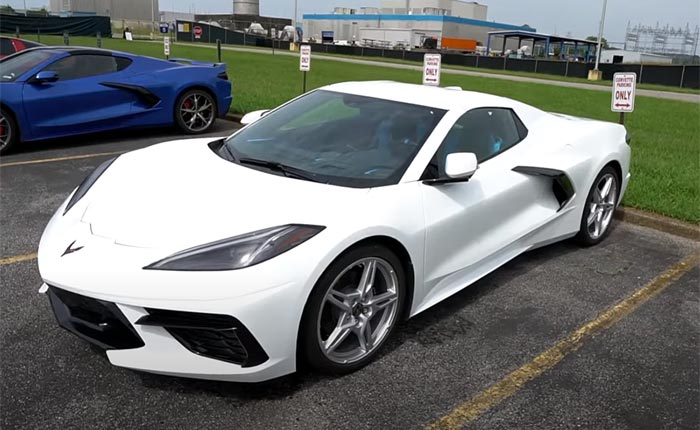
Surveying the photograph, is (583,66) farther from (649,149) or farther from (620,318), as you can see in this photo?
(620,318)

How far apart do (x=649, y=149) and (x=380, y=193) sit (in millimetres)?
7192

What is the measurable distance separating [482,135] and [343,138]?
948 millimetres

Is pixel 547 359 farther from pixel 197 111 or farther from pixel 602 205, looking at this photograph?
pixel 197 111

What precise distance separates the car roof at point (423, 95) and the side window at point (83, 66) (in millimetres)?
4838

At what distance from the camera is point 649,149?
8828 millimetres

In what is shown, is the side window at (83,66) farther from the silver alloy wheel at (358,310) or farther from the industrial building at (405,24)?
the industrial building at (405,24)

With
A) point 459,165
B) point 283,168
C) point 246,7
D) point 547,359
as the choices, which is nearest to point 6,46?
point 283,168

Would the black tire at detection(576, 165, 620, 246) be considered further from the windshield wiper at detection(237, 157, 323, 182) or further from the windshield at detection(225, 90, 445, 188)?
the windshield wiper at detection(237, 157, 323, 182)

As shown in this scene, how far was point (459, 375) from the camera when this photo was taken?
118 inches

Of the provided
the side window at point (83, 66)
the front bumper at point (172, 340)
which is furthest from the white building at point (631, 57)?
the front bumper at point (172, 340)

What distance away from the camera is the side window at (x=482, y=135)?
11.6 ft

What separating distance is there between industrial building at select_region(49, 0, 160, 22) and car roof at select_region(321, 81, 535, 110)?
329ft

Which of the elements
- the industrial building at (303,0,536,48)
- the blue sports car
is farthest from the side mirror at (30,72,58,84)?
the industrial building at (303,0,536,48)

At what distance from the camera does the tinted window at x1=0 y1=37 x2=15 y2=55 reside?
12438mm
